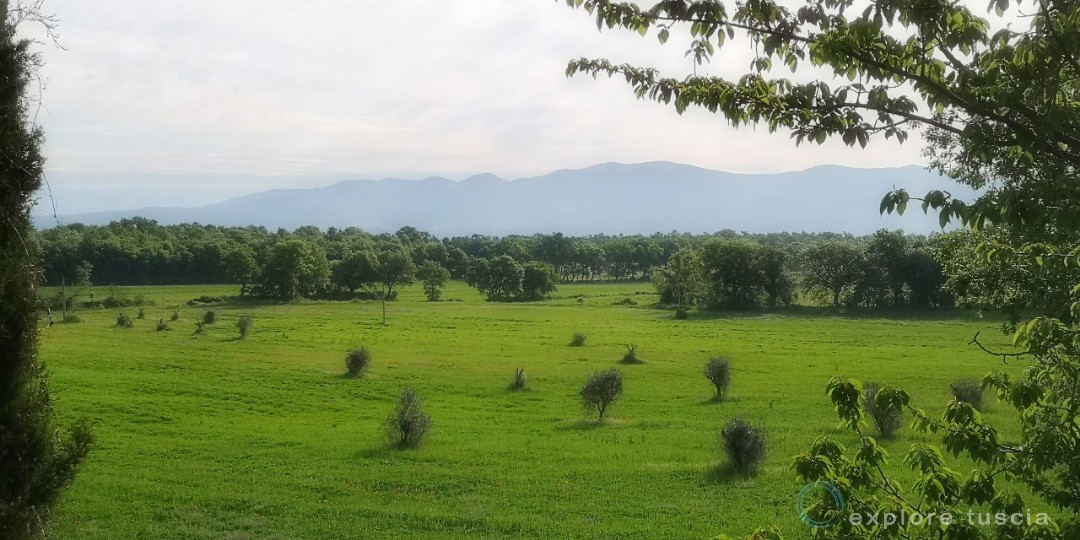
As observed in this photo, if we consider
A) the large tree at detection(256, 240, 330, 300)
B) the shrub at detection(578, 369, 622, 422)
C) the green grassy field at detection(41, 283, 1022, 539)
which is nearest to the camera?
the green grassy field at detection(41, 283, 1022, 539)

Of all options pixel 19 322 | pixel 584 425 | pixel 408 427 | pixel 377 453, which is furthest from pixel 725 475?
pixel 19 322

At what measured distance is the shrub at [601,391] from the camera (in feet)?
77.3

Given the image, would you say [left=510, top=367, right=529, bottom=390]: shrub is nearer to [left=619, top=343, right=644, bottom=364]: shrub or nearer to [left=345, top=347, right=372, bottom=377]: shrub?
[left=345, top=347, right=372, bottom=377]: shrub

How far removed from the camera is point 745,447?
16.3 metres

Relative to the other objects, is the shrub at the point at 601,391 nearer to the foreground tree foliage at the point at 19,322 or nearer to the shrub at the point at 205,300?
the foreground tree foliage at the point at 19,322

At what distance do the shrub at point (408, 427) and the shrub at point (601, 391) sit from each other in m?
6.45

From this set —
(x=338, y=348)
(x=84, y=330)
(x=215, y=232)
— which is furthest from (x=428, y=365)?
(x=215, y=232)

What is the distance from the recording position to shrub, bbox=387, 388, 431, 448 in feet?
62.6

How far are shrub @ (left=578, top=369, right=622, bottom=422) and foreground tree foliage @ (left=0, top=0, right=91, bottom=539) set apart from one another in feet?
60.3

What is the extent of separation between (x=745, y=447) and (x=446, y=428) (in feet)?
32.7

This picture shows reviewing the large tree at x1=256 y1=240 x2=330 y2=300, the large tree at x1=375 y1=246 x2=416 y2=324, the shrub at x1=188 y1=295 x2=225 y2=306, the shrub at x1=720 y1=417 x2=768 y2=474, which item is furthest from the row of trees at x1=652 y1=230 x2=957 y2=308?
the shrub at x1=720 y1=417 x2=768 y2=474

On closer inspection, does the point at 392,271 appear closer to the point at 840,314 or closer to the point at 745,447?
the point at 840,314

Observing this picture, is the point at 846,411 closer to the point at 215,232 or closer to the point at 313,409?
the point at 313,409

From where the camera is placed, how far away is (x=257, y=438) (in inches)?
805
